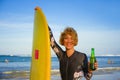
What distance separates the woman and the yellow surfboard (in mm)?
145

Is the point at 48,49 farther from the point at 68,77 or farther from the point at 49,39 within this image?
the point at 68,77

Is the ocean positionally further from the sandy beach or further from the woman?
the woman

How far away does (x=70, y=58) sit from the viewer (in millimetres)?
3770

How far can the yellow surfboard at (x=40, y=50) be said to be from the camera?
3.76 meters

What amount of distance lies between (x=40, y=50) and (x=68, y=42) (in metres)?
0.43

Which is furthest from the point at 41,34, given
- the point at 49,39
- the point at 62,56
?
the point at 62,56

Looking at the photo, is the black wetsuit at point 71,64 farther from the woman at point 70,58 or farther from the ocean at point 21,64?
the ocean at point 21,64

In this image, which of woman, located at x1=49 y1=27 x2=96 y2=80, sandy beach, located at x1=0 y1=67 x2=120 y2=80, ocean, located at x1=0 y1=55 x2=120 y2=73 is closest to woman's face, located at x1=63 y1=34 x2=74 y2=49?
woman, located at x1=49 y1=27 x2=96 y2=80

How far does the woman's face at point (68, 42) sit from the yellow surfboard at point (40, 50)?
0.23 m

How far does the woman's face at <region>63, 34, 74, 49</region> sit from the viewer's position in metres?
3.79

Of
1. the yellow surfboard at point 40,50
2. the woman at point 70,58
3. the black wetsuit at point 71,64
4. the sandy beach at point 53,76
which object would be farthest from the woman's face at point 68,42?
the sandy beach at point 53,76

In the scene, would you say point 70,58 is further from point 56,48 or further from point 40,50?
point 40,50

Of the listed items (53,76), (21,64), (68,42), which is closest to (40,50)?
(68,42)

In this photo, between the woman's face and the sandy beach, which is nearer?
the woman's face
